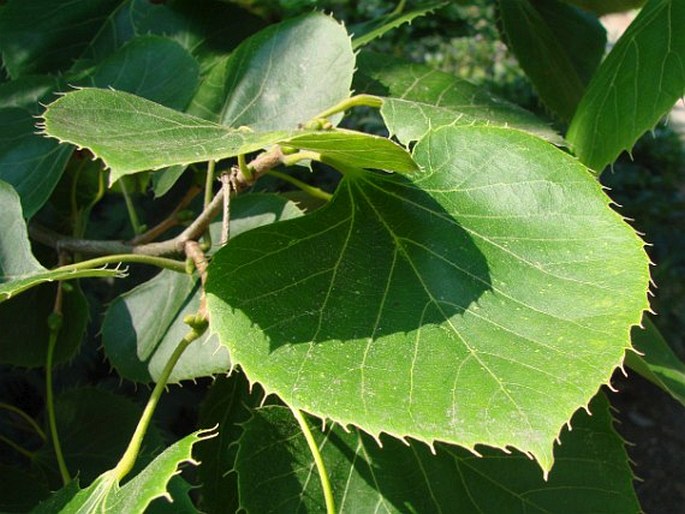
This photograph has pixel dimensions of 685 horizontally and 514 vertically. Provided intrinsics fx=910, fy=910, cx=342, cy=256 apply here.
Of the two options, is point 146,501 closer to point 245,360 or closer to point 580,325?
point 245,360

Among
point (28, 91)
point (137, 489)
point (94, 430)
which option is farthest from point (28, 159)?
point (137, 489)

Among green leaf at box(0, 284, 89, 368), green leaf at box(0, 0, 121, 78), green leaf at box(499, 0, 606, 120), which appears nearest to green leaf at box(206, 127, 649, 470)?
green leaf at box(0, 284, 89, 368)

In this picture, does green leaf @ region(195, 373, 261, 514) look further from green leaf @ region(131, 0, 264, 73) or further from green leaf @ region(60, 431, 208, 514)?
green leaf @ region(131, 0, 264, 73)

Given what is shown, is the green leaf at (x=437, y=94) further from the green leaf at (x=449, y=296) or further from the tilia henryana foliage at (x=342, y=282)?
the green leaf at (x=449, y=296)

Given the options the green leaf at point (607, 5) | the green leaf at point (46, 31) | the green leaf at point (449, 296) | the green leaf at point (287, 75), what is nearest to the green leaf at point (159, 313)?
the green leaf at point (287, 75)

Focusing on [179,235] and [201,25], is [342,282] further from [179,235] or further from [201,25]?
[201,25]

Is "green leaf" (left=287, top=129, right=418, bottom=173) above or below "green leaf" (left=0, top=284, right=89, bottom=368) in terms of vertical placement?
above
